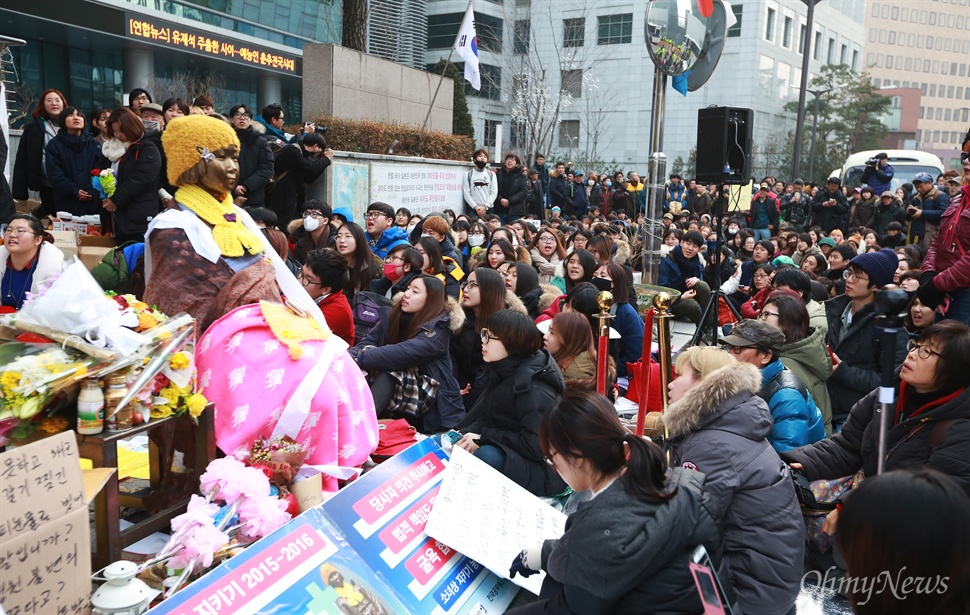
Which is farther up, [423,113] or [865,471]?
[423,113]

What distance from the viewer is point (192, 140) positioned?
379 cm

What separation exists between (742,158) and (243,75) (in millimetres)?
26222

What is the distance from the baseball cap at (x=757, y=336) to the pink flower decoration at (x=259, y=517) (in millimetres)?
2602

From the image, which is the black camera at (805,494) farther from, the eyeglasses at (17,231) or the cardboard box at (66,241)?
the cardboard box at (66,241)

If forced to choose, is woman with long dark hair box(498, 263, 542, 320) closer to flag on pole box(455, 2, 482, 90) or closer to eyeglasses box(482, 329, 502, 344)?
eyeglasses box(482, 329, 502, 344)

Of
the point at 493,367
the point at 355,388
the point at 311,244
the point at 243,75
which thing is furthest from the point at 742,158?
the point at 243,75

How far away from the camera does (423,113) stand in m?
13.5

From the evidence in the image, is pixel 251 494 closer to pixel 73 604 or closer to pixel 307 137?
pixel 73 604

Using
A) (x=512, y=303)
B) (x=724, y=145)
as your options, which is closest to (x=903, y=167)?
(x=724, y=145)

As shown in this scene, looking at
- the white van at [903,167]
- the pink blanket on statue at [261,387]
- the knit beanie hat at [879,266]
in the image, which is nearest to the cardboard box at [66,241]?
the pink blanket on statue at [261,387]

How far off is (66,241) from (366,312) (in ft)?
9.44

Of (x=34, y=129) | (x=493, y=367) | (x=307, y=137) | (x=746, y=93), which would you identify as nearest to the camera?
(x=493, y=367)

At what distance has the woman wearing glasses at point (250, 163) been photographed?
834 cm

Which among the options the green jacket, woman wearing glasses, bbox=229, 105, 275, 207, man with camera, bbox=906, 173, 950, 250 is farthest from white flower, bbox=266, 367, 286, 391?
man with camera, bbox=906, 173, 950, 250
